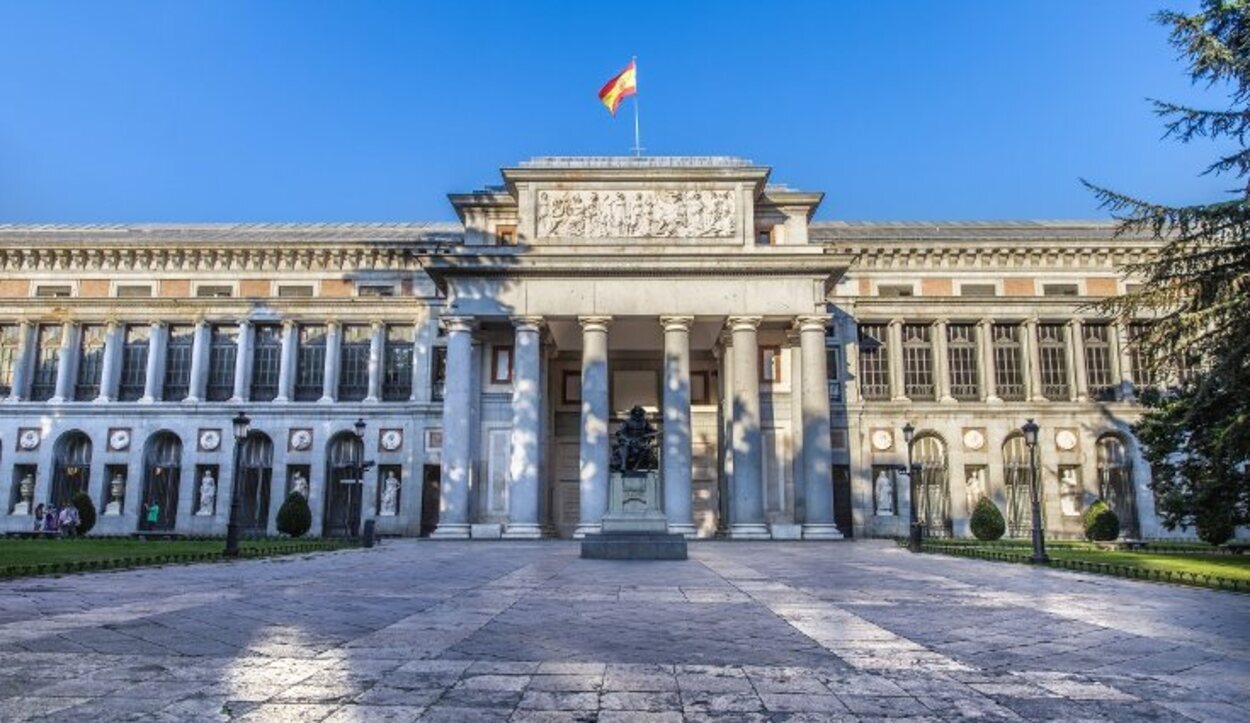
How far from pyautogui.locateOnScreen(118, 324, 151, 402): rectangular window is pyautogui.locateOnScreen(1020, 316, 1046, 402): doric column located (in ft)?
151

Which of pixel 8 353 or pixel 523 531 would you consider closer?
pixel 523 531

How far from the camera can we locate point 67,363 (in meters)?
44.3

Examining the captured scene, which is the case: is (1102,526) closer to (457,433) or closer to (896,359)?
(896,359)

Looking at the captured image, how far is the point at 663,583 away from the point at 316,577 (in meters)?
6.22

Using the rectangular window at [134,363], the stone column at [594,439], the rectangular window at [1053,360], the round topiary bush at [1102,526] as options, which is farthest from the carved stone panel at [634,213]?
the rectangular window at [134,363]

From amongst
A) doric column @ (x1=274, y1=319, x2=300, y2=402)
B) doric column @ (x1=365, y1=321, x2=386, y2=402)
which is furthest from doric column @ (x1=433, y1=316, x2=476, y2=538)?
doric column @ (x1=274, y1=319, x2=300, y2=402)

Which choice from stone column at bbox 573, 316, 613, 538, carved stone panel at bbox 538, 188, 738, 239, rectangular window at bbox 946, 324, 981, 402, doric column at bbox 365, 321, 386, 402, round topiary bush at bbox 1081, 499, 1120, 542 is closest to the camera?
round topiary bush at bbox 1081, 499, 1120, 542

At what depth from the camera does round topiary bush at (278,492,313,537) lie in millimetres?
36562

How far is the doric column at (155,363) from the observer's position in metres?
43.9

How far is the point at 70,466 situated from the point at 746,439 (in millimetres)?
35467

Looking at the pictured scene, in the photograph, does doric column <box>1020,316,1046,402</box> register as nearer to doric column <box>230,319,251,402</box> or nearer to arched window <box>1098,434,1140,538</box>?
arched window <box>1098,434,1140,538</box>

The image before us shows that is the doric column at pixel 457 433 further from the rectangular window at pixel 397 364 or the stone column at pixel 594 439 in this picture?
the rectangular window at pixel 397 364

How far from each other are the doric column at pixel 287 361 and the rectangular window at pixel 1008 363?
36.6 meters

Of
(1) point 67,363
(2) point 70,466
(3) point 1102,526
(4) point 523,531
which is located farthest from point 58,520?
(3) point 1102,526
